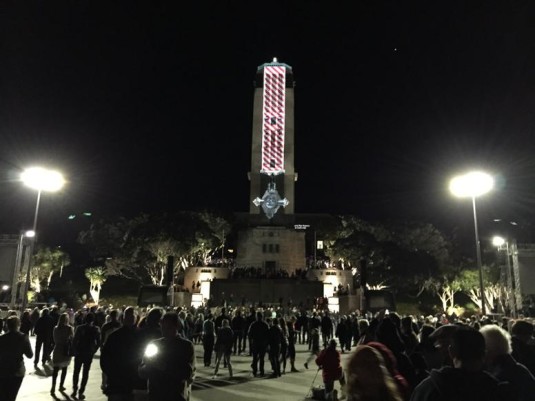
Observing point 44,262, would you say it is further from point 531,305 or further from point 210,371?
point 531,305

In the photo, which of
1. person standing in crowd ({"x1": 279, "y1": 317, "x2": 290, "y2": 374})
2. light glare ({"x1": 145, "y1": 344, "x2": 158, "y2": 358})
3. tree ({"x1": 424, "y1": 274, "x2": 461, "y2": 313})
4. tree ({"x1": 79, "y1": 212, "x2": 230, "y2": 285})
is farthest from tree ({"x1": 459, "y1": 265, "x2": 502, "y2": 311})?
light glare ({"x1": 145, "y1": 344, "x2": 158, "y2": 358})

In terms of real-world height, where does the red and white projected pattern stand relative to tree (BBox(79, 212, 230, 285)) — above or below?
above

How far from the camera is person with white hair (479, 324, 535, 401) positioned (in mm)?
3598

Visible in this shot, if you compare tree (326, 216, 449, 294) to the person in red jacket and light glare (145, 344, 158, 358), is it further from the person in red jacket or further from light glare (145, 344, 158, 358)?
light glare (145, 344, 158, 358)

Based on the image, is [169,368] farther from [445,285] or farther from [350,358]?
[445,285]

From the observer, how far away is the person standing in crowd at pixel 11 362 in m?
6.29

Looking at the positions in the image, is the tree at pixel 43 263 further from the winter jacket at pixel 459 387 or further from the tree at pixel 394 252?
the winter jacket at pixel 459 387

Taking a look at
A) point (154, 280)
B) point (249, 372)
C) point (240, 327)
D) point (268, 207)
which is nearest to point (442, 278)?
point (268, 207)

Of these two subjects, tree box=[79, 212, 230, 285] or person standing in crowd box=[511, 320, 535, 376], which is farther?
tree box=[79, 212, 230, 285]

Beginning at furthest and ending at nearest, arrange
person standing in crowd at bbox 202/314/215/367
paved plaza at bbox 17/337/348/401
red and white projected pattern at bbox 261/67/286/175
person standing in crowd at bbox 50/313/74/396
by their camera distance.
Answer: red and white projected pattern at bbox 261/67/286/175
person standing in crowd at bbox 202/314/215/367
person standing in crowd at bbox 50/313/74/396
paved plaza at bbox 17/337/348/401

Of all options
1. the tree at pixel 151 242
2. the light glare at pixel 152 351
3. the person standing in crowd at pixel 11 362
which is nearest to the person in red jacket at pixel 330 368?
the light glare at pixel 152 351

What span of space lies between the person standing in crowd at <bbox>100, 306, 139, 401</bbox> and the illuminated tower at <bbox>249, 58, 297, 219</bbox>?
53328mm

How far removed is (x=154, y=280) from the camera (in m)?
44.3

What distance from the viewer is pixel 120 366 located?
18.4ft
